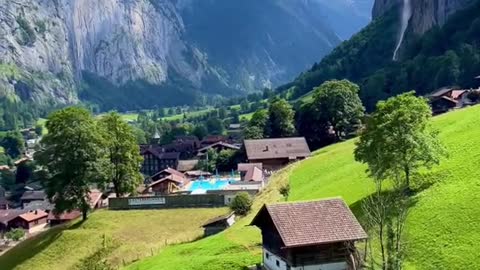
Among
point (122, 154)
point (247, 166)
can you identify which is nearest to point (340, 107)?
point (247, 166)

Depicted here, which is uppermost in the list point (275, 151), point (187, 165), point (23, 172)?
point (23, 172)

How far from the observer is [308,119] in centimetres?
9506

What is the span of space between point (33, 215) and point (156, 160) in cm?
4524

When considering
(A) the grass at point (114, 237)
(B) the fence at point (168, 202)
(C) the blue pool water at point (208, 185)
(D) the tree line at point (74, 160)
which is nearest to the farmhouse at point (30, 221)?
(C) the blue pool water at point (208, 185)

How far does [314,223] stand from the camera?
104 ft

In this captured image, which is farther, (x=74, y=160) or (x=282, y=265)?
(x=74, y=160)

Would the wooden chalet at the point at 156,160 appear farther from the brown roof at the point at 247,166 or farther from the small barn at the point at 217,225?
the small barn at the point at 217,225

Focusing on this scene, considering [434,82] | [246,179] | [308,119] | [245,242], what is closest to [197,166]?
[308,119]

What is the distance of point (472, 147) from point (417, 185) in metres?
6.14

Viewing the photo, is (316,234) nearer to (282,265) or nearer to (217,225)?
(282,265)

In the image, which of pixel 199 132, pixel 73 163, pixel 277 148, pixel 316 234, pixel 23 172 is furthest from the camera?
pixel 199 132

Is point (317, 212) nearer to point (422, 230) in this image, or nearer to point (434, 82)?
point (422, 230)

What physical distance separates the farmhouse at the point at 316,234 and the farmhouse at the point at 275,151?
53.8 metres

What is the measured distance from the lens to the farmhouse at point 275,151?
3438 inches
